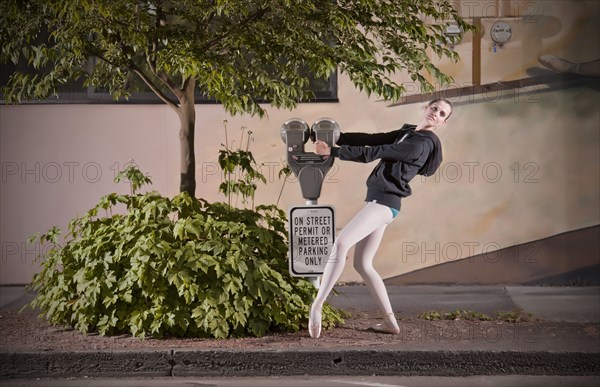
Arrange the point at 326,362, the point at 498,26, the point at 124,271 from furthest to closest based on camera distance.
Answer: the point at 498,26
the point at 124,271
the point at 326,362

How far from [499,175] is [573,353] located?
12.3 ft

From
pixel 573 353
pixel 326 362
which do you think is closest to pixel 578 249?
pixel 573 353

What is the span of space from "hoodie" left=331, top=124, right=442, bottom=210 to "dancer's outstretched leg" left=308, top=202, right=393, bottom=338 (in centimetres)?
10

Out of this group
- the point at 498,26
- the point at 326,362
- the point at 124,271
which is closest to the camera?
the point at 326,362

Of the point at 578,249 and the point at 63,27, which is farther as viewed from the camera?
the point at 578,249

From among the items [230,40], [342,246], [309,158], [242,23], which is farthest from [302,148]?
[242,23]

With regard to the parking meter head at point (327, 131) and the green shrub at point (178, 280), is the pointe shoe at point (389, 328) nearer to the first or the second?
the green shrub at point (178, 280)

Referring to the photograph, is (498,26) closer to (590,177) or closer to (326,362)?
(590,177)

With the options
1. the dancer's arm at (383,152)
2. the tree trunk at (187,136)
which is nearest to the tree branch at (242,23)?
the tree trunk at (187,136)

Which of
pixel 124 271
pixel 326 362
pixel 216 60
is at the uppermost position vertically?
pixel 216 60

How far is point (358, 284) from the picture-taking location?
34.5ft

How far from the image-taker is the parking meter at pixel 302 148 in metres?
7.29

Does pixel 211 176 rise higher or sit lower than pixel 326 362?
higher

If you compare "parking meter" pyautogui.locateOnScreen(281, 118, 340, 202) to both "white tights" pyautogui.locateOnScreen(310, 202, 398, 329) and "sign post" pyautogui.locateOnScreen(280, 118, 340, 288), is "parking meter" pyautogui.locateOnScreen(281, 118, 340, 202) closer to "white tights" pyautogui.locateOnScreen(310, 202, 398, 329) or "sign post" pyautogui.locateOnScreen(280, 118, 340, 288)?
"sign post" pyautogui.locateOnScreen(280, 118, 340, 288)
